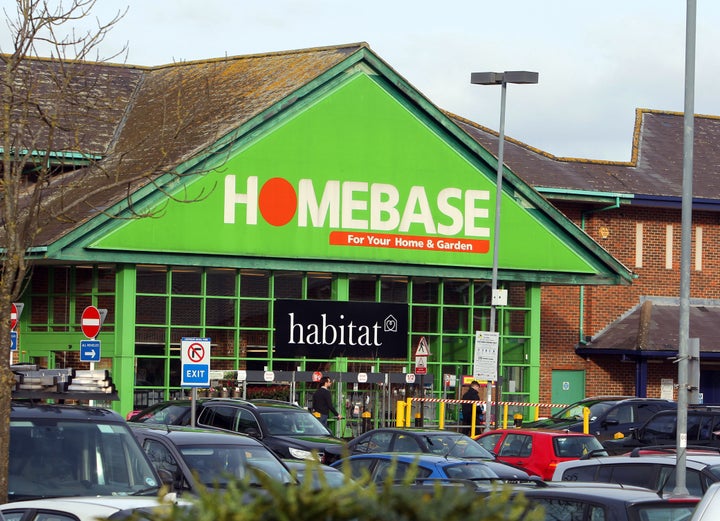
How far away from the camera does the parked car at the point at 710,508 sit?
8578mm

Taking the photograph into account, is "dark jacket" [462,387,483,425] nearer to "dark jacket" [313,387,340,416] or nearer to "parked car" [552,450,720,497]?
"dark jacket" [313,387,340,416]

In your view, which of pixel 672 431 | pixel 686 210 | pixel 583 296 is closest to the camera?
pixel 686 210

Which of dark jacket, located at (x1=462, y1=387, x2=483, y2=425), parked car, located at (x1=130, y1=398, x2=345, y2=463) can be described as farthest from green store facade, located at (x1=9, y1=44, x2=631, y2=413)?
parked car, located at (x1=130, y1=398, x2=345, y2=463)

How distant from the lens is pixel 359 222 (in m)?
35.1

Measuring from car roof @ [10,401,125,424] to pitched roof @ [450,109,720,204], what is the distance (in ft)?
93.2

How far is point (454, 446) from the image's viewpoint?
2170 cm

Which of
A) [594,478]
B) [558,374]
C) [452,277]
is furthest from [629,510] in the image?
[558,374]

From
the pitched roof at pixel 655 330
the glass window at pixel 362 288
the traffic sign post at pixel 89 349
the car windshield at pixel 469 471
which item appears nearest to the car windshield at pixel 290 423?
the traffic sign post at pixel 89 349

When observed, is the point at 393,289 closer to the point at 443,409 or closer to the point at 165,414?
the point at 443,409

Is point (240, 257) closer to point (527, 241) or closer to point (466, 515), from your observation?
point (527, 241)

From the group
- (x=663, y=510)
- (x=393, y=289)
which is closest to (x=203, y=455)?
(x=663, y=510)

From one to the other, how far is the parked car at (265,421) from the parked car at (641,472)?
8115mm

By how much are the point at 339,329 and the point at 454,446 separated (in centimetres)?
1350

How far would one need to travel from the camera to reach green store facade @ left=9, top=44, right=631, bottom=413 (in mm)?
32656
